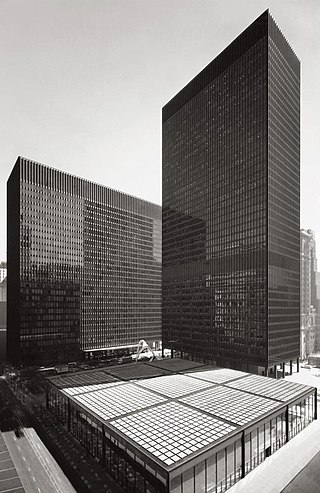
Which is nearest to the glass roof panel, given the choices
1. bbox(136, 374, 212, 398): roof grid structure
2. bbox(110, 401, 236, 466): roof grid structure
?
bbox(136, 374, 212, 398): roof grid structure

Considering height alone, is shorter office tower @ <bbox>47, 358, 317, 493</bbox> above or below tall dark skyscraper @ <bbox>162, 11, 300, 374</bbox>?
below

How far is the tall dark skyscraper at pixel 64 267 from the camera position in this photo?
154 metres

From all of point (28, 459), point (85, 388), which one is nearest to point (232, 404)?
point (85, 388)

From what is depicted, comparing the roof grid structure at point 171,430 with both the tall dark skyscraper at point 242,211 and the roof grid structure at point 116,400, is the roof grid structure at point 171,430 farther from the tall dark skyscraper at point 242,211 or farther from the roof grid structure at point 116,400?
the tall dark skyscraper at point 242,211

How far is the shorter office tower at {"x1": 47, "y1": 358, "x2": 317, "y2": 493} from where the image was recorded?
1858 inches

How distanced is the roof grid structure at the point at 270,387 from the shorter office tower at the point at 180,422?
205 millimetres

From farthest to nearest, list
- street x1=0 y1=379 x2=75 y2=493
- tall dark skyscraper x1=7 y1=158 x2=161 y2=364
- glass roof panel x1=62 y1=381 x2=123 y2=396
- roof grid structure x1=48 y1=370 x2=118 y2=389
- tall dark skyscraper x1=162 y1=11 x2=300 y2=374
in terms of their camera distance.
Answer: tall dark skyscraper x1=7 y1=158 x2=161 y2=364 → tall dark skyscraper x1=162 y1=11 x2=300 y2=374 → roof grid structure x1=48 y1=370 x2=118 y2=389 → glass roof panel x1=62 y1=381 x2=123 y2=396 → street x1=0 y1=379 x2=75 y2=493

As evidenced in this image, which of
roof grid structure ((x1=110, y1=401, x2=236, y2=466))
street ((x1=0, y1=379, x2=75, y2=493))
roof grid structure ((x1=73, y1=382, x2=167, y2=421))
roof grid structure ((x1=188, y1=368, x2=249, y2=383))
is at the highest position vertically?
roof grid structure ((x1=110, y1=401, x2=236, y2=466))

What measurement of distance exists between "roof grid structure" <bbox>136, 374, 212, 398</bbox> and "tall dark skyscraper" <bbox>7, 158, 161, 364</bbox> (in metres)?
87.4

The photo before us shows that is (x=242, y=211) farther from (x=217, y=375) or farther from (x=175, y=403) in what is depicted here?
(x=175, y=403)

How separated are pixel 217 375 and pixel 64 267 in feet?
345

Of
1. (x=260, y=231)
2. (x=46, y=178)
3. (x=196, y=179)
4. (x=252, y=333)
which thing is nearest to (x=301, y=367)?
(x=252, y=333)

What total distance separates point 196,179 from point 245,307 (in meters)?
67.4

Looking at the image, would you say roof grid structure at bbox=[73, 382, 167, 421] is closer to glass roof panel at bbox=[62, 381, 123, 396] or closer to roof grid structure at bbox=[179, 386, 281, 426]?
glass roof panel at bbox=[62, 381, 123, 396]
